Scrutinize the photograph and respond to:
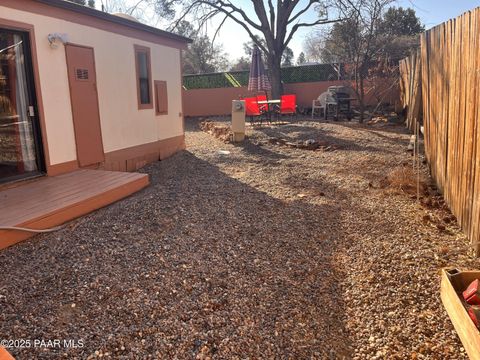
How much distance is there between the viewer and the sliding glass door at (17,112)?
15.0 ft

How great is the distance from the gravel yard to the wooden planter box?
8cm

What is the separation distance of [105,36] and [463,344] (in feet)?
20.0

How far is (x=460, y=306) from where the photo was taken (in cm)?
217

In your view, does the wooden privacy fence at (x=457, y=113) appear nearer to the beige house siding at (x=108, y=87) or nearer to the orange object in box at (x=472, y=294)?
the orange object in box at (x=472, y=294)

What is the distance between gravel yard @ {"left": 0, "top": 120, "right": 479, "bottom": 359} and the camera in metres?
2.22

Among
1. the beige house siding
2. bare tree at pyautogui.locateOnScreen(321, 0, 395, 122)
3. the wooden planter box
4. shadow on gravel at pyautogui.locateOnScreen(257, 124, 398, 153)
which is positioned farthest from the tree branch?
the wooden planter box

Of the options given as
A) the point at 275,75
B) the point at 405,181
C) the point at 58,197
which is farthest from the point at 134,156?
the point at 275,75

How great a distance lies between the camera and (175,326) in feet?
7.61

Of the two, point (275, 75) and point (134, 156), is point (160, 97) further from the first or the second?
point (275, 75)

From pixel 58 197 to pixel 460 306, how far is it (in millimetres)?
3845

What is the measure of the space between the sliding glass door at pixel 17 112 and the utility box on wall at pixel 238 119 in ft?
17.6

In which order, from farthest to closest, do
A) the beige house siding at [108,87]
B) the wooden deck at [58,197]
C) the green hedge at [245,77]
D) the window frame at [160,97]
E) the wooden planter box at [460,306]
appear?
the green hedge at [245,77], the window frame at [160,97], the beige house siding at [108,87], the wooden deck at [58,197], the wooden planter box at [460,306]

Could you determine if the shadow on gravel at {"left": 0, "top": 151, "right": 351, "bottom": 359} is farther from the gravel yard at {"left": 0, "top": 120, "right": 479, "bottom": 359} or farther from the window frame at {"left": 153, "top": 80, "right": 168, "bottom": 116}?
the window frame at {"left": 153, "top": 80, "right": 168, "bottom": 116}

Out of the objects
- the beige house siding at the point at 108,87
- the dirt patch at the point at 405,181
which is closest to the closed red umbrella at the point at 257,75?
the beige house siding at the point at 108,87
